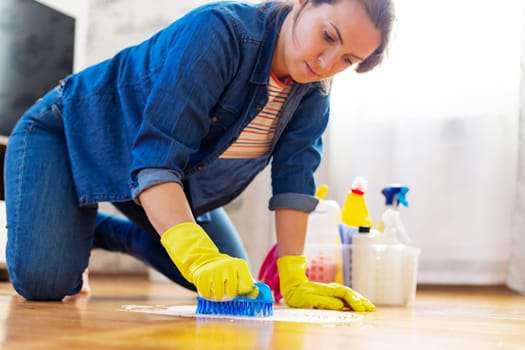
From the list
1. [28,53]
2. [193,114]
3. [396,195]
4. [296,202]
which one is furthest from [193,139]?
[28,53]

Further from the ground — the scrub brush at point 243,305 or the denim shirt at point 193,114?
the denim shirt at point 193,114

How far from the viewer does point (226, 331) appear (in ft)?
2.38

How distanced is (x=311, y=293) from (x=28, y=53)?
52.5 inches

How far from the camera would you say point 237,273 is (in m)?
0.84

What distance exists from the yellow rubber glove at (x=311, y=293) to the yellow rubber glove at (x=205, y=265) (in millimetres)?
242

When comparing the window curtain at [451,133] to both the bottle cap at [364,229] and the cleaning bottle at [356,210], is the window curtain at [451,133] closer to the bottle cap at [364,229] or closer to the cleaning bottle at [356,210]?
the cleaning bottle at [356,210]

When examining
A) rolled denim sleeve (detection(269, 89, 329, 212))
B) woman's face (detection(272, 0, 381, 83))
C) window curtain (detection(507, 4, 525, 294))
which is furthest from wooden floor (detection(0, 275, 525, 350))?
window curtain (detection(507, 4, 525, 294))

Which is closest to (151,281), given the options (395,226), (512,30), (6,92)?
(6,92)

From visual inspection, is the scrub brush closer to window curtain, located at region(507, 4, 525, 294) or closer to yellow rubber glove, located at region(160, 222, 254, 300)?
yellow rubber glove, located at region(160, 222, 254, 300)

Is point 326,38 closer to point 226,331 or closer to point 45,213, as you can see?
point 226,331

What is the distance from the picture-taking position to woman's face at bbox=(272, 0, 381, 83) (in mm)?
961

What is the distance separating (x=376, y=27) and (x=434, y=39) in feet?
3.28

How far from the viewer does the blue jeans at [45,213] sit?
116cm

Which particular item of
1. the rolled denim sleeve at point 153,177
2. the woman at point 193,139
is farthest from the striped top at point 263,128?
the rolled denim sleeve at point 153,177
